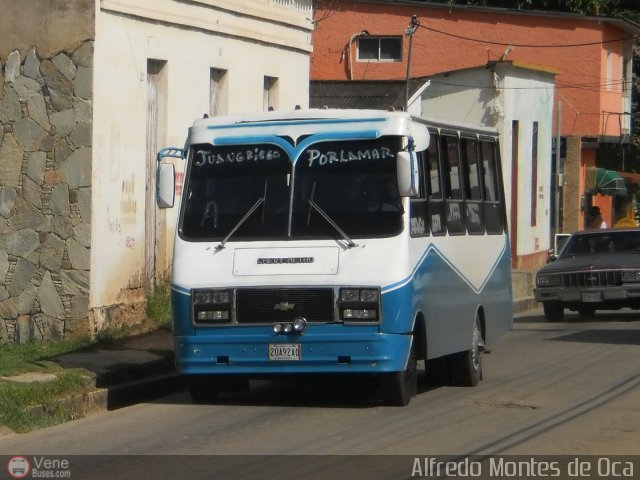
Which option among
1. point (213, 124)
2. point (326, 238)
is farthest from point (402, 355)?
point (213, 124)

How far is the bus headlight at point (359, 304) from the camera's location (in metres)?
12.4

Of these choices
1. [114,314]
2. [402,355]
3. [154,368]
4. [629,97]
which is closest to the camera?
[402,355]

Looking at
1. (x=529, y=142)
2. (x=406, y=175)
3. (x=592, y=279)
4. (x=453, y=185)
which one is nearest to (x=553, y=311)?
(x=592, y=279)

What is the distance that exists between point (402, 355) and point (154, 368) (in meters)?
3.53

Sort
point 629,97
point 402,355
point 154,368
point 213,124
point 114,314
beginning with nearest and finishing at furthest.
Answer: point 402,355 → point 213,124 → point 154,368 → point 114,314 → point 629,97

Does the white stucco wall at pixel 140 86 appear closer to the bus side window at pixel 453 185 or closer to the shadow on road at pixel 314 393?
the shadow on road at pixel 314 393

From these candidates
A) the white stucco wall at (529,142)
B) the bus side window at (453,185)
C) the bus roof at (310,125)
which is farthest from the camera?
the white stucco wall at (529,142)

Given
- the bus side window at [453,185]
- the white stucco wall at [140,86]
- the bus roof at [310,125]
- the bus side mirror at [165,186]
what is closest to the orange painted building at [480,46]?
the white stucco wall at [140,86]

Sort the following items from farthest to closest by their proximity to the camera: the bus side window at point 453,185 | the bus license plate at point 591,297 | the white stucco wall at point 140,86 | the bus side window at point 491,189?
1. the bus license plate at point 591,297
2. the white stucco wall at point 140,86
3. the bus side window at point 491,189
4. the bus side window at point 453,185

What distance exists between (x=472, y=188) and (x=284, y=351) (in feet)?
13.0

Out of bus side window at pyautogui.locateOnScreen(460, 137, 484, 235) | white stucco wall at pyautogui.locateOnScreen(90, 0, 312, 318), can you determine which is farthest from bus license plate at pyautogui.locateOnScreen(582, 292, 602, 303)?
bus side window at pyautogui.locateOnScreen(460, 137, 484, 235)

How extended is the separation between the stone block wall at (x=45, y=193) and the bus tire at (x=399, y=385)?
17.5 ft
